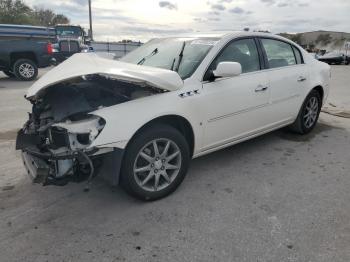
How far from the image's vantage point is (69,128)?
2.89 meters

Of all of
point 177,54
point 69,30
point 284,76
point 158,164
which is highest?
point 69,30

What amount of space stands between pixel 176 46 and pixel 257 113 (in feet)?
4.31

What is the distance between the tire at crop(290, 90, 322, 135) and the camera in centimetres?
525

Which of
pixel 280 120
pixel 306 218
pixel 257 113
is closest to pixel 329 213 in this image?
pixel 306 218

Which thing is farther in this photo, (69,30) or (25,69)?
(69,30)

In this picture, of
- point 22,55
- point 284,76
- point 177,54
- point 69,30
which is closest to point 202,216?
point 177,54

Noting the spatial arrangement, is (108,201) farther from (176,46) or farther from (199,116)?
(176,46)

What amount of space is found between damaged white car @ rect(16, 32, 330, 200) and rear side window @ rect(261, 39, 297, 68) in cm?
3

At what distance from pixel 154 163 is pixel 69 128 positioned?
0.89 metres

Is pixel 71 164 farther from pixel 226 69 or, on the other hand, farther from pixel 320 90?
pixel 320 90

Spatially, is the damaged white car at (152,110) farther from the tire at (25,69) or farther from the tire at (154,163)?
the tire at (25,69)

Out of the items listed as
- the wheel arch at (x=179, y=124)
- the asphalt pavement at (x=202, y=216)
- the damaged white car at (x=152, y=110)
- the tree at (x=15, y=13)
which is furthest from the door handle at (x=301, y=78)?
the tree at (x=15, y=13)

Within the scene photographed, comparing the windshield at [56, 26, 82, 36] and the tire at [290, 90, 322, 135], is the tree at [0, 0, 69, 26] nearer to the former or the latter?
the windshield at [56, 26, 82, 36]

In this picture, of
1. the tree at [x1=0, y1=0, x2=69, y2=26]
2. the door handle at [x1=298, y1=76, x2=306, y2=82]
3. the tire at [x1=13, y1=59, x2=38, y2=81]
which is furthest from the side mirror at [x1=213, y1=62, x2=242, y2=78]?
the tree at [x1=0, y1=0, x2=69, y2=26]
